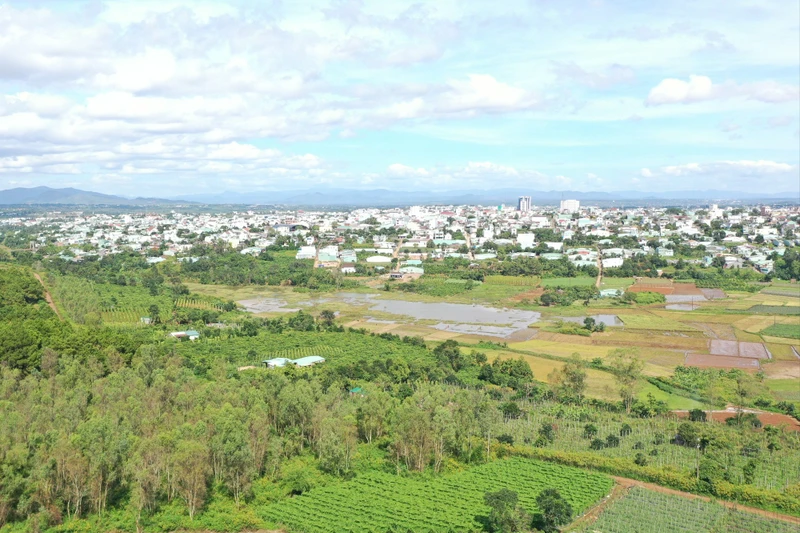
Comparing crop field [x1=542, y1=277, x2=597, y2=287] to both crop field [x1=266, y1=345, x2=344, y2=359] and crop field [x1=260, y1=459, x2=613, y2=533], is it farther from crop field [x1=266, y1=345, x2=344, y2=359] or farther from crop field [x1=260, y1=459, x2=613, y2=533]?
crop field [x1=260, y1=459, x2=613, y2=533]

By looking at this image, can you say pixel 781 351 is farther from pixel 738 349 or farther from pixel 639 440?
pixel 639 440

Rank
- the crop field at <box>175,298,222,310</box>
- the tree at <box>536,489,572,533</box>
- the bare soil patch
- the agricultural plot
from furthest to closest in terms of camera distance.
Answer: the crop field at <box>175,298,222,310</box>, the agricultural plot, the bare soil patch, the tree at <box>536,489,572,533</box>

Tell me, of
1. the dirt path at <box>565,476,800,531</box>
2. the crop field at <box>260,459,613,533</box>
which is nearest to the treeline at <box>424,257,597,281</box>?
the crop field at <box>260,459,613,533</box>

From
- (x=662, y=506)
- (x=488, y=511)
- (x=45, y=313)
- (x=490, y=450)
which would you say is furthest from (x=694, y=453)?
(x=45, y=313)

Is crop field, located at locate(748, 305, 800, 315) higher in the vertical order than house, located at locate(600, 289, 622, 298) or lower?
lower

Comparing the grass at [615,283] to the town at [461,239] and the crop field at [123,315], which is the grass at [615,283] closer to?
the town at [461,239]

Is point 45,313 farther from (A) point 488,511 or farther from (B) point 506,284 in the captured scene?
(B) point 506,284
